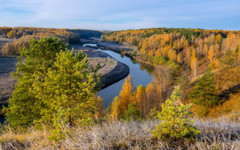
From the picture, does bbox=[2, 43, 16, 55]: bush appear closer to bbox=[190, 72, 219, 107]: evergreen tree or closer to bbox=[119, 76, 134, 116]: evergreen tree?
bbox=[119, 76, 134, 116]: evergreen tree

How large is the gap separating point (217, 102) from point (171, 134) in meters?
29.9

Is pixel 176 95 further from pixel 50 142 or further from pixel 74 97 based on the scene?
pixel 74 97

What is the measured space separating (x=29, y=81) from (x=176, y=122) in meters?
11.2

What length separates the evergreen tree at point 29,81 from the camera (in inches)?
446

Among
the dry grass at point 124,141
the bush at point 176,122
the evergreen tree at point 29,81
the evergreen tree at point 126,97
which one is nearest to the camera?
the bush at point 176,122

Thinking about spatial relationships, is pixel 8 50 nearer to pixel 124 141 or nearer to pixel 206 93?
pixel 206 93

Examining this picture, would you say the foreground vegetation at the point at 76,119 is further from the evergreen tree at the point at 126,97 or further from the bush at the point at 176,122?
the evergreen tree at the point at 126,97

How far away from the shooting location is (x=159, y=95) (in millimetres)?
37812

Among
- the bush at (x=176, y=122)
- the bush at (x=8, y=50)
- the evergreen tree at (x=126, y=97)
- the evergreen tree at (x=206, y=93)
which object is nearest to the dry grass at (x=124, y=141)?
the bush at (x=176, y=122)

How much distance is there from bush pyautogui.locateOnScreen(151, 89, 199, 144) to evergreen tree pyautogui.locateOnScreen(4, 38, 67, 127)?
958 cm

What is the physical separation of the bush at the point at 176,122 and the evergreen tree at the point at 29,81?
9.58m

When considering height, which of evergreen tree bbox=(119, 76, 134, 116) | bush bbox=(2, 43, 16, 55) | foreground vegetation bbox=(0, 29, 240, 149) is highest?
bush bbox=(2, 43, 16, 55)

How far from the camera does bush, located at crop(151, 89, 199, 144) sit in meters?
3.53

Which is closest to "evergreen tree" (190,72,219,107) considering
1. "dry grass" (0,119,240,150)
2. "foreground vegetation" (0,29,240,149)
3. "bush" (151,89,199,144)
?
"foreground vegetation" (0,29,240,149)
